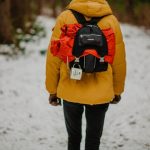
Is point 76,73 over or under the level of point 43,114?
over

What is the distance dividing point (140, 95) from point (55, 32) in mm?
4573

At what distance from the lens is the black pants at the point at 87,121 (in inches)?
143

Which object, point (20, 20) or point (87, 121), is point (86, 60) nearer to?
point (87, 121)

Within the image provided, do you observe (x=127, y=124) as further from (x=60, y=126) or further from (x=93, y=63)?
(x=93, y=63)

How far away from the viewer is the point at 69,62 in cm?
342

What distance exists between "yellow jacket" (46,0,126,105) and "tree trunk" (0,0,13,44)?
7.62m

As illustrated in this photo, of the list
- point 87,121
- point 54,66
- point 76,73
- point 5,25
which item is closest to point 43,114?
point 87,121

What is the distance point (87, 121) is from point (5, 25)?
7.90m

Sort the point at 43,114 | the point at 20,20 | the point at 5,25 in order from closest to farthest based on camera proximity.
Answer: the point at 43,114 < the point at 5,25 < the point at 20,20

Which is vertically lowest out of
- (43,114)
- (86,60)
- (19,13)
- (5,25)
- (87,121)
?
(43,114)

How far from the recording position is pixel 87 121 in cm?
377

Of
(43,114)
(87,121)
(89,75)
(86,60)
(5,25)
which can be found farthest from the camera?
(5,25)

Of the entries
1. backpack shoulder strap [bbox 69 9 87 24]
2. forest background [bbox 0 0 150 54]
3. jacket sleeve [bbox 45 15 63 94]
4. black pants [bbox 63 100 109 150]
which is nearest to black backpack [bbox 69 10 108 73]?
backpack shoulder strap [bbox 69 9 87 24]

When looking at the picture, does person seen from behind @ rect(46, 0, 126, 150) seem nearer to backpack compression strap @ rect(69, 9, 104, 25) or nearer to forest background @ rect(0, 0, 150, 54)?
backpack compression strap @ rect(69, 9, 104, 25)
